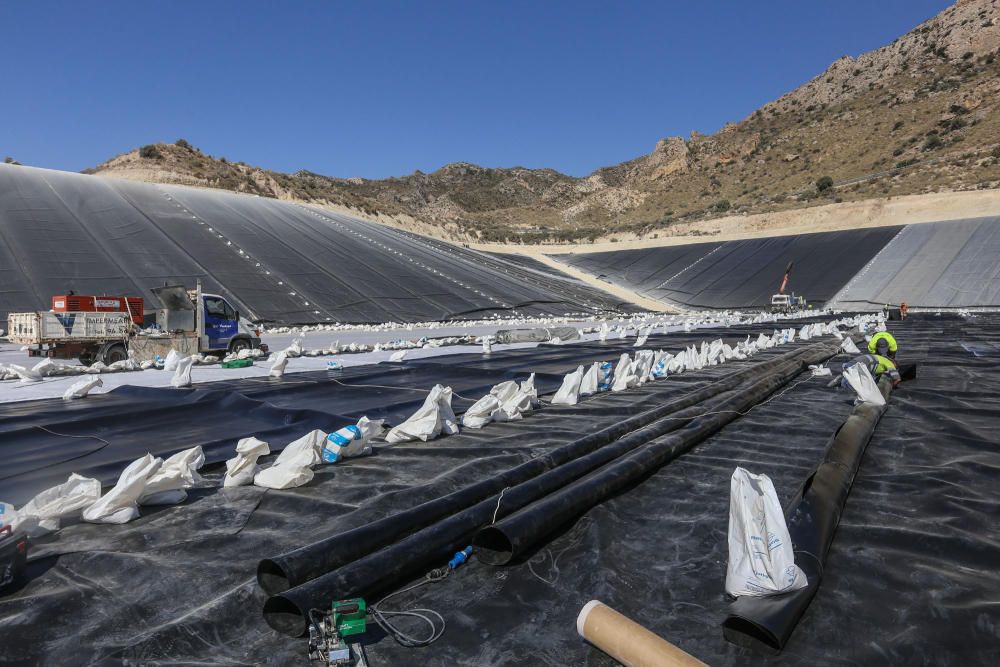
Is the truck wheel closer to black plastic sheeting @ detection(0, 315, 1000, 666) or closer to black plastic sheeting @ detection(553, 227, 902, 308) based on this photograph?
black plastic sheeting @ detection(0, 315, 1000, 666)

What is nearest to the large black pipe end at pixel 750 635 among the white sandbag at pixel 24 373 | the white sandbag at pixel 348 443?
the white sandbag at pixel 348 443

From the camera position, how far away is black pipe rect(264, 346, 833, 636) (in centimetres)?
245

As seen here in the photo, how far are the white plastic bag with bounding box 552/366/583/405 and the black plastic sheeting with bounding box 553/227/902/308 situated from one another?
32492mm

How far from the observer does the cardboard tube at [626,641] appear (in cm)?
198

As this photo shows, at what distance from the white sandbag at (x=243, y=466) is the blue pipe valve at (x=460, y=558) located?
83.9 inches

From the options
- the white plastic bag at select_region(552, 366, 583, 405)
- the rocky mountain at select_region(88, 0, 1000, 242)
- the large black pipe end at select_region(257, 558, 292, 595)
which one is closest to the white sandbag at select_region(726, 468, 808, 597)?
the large black pipe end at select_region(257, 558, 292, 595)

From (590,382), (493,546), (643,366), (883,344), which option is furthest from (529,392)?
(883,344)

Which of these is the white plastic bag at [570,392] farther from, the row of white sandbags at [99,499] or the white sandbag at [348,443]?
the row of white sandbags at [99,499]

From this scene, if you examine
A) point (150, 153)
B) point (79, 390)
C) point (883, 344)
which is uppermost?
point (150, 153)

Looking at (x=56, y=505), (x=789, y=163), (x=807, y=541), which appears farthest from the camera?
(x=789, y=163)

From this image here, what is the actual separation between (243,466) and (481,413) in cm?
254

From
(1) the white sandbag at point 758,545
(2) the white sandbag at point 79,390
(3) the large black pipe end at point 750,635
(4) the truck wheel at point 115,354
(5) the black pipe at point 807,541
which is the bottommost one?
(4) the truck wheel at point 115,354

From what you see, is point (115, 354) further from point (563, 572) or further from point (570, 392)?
point (563, 572)

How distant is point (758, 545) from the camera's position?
2586 mm
